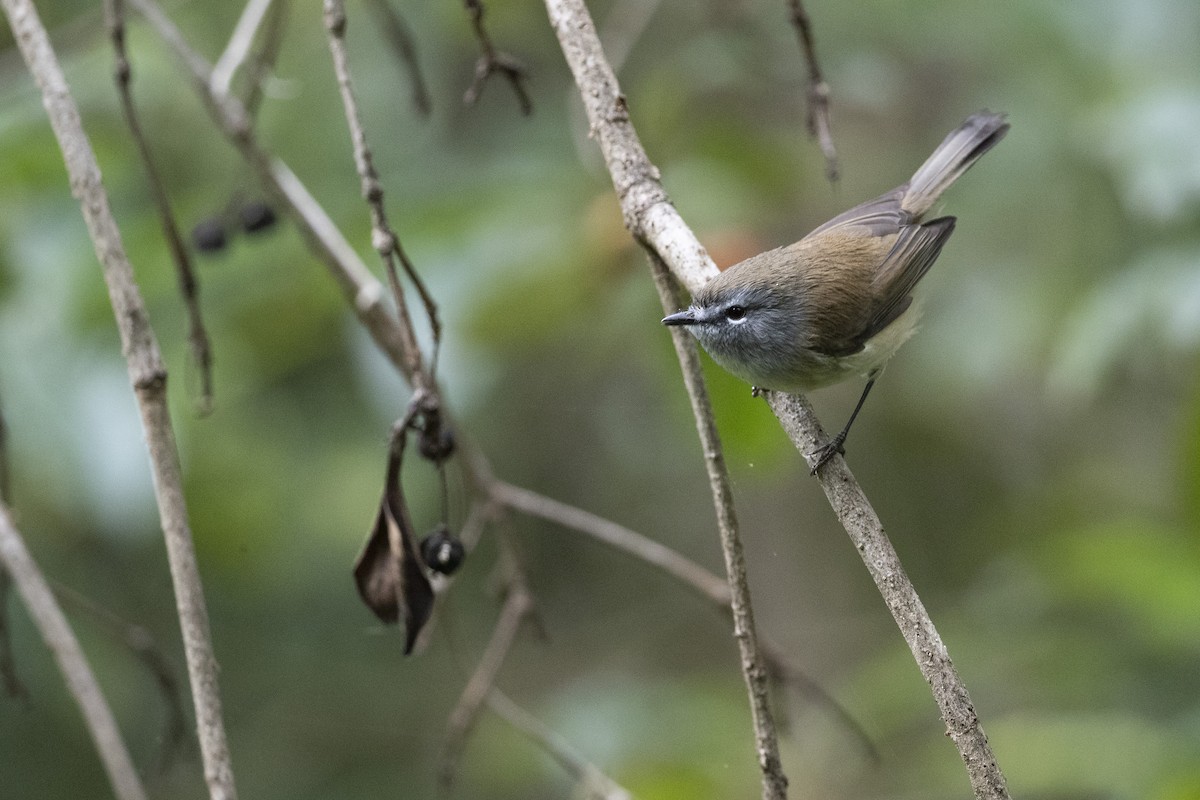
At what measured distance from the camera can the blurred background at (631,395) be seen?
3.54 meters

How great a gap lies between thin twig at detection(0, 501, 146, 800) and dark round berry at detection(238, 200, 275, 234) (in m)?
1.44

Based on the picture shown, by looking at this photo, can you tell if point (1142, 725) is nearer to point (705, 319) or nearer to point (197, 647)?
point (705, 319)

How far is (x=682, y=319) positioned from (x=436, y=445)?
0.66 meters

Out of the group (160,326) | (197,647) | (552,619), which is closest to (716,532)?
(552,619)

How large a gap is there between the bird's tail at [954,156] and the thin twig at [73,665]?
2.52 meters

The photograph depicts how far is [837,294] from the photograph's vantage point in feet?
10.2

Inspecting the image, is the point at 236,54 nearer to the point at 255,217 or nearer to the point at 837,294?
the point at 255,217

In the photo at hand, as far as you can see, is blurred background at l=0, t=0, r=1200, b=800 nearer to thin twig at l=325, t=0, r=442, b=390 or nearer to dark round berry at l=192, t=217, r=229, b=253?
dark round berry at l=192, t=217, r=229, b=253

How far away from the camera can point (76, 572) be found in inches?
200

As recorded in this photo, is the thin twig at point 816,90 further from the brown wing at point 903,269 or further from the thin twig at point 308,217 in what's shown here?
the thin twig at point 308,217

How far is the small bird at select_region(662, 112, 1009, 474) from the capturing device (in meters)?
2.78

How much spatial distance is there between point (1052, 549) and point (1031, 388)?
235 cm

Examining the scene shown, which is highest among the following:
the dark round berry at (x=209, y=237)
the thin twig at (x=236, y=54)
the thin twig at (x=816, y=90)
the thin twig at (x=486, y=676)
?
the thin twig at (x=236, y=54)

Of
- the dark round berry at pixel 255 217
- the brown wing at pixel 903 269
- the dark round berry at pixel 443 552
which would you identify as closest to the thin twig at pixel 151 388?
the dark round berry at pixel 443 552
